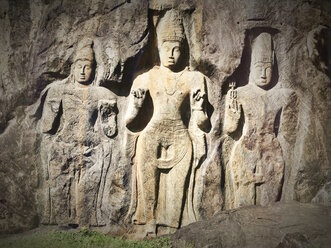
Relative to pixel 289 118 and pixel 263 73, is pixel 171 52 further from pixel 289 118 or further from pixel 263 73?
pixel 289 118

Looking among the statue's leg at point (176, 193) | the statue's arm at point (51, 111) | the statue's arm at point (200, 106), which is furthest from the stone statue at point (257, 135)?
the statue's arm at point (51, 111)

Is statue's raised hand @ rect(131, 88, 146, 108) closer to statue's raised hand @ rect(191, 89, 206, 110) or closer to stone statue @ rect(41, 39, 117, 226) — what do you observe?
stone statue @ rect(41, 39, 117, 226)

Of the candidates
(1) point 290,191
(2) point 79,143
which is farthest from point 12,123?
(1) point 290,191

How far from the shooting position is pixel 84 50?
5.08m

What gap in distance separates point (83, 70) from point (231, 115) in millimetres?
A: 2326

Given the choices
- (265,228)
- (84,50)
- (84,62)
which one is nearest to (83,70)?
(84,62)

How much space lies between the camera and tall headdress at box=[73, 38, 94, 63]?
5074 millimetres

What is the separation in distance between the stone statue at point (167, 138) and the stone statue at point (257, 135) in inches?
19.3

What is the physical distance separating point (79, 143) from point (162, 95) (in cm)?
143

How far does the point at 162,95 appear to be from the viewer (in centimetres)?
508

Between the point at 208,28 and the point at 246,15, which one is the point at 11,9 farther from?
the point at 246,15

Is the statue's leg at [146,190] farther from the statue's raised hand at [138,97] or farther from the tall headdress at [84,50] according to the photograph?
the tall headdress at [84,50]

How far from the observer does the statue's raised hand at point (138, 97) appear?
497cm

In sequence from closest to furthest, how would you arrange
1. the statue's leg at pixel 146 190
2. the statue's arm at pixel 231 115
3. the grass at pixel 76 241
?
the grass at pixel 76 241, the statue's leg at pixel 146 190, the statue's arm at pixel 231 115
